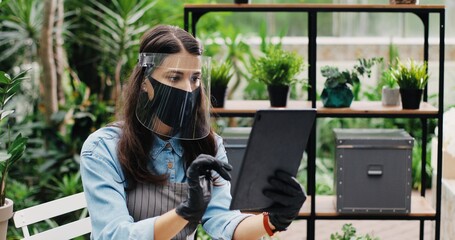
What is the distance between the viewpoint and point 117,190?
2.06m

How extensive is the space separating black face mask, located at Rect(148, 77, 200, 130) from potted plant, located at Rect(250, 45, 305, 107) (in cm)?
153

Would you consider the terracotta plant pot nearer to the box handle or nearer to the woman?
the woman

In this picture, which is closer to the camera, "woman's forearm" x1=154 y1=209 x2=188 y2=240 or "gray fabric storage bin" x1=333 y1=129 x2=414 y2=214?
"woman's forearm" x1=154 y1=209 x2=188 y2=240

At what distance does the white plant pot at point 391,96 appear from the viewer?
12.1ft

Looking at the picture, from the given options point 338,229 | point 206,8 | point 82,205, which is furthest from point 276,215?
point 338,229

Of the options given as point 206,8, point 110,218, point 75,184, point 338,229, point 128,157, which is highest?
point 206,8

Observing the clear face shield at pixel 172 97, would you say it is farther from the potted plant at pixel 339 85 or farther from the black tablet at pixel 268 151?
the potted plant at pixel 339 85

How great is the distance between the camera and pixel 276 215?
1.92m

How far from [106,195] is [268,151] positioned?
0.46m

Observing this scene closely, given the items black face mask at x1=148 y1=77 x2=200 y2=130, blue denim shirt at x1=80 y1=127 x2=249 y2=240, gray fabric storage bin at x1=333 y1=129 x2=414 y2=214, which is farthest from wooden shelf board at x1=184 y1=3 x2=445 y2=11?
black face mask at x1=148 y1=77 x2=200 y2=130

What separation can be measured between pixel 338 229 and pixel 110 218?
3.27 m

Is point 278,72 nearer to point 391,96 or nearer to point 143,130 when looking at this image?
point 391,96

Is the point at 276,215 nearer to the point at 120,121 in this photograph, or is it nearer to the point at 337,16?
the point at 120,121

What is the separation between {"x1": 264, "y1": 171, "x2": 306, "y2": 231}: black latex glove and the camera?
1.85m
